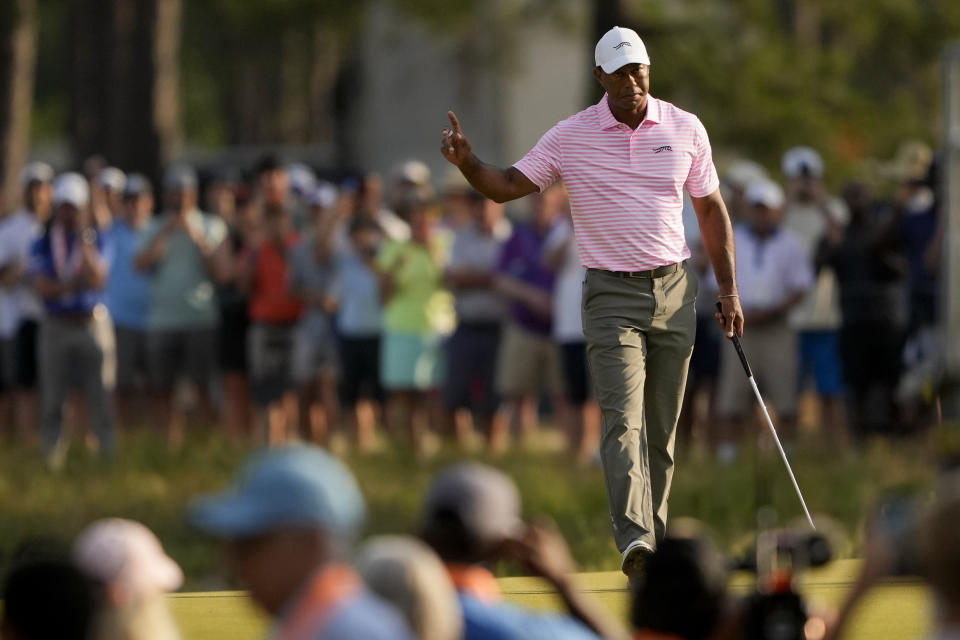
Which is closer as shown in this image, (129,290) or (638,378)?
(638,378)

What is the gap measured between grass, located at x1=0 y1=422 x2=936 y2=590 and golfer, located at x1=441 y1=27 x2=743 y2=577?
309 centimetres

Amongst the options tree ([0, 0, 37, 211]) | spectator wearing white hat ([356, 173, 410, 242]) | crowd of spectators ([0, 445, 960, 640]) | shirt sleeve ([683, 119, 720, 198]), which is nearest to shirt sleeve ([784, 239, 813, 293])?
spectator wearing white hat ([356, 173, 410, 242])

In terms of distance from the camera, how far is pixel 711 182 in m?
7.12

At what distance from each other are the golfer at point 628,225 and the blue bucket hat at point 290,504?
346cm

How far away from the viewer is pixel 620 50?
6820 millimetres

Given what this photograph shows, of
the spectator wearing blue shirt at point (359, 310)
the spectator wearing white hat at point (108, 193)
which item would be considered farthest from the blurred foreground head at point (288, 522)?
the spectator wearing white hat at point (108, 193)

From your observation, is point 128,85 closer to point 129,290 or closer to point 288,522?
point 129,290

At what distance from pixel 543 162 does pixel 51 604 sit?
144 inches

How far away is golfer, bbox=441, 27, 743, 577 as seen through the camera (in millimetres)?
6922

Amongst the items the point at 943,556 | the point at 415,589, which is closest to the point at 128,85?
the point at 415,589

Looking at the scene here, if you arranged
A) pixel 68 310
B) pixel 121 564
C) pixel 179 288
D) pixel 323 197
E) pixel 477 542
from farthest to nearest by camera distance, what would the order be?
1. pixel 323 197
2. pixel 179 288
3. pixel 68 310
4. pixel 477 542
5. pixel 121 564

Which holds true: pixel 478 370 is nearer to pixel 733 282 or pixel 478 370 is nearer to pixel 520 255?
pixel 520 255

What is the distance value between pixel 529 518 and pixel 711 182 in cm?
450

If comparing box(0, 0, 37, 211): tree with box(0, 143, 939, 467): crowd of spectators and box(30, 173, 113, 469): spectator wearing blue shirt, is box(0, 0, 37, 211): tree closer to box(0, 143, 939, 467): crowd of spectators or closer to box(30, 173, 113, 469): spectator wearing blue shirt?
box(0, 143, 939, 467): crowd of spectators
